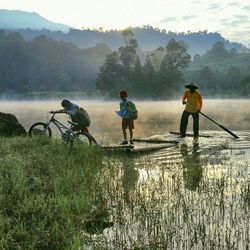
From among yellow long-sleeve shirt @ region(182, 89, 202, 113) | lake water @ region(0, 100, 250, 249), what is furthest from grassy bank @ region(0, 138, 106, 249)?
yellow long-sleeve shirt @ region(182, 89, 202, 113)

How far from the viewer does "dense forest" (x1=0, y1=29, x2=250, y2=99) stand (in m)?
110

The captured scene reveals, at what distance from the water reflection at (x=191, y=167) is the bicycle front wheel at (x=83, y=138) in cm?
321

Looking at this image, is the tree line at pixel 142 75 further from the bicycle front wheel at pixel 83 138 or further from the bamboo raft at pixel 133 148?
the bicycle front wheel at pixel 83 138

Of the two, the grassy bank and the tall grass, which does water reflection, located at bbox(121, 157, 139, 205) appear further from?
the grassy bank

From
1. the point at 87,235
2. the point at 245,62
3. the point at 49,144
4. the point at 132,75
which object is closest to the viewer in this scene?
the point at 87,235

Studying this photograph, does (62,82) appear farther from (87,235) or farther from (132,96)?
(87,235)

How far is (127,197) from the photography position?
30.0 ft

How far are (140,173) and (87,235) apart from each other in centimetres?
490

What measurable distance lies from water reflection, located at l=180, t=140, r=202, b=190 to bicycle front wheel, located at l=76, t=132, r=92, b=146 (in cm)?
321

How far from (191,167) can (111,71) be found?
9860cm

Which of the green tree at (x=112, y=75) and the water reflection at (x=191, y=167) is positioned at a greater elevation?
the green tree at (x=112, y=75)

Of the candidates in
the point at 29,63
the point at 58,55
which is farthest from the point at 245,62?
the point at 29,63

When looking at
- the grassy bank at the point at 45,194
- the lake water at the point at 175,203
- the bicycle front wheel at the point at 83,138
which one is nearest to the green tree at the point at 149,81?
the bicycle front wheel at the point at 83,138

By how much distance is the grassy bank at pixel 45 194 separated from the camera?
6.84m
